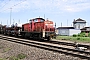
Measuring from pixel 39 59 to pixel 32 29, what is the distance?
11926mm

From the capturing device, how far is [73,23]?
288ft

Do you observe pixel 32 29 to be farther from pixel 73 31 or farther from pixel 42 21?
pixel 73 31

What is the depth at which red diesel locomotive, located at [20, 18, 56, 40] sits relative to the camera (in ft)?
65.6

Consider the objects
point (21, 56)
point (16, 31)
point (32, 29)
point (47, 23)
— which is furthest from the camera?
point (16, 31)

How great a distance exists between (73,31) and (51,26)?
31911 mm

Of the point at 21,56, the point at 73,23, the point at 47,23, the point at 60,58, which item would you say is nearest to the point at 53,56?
the point at 60,58

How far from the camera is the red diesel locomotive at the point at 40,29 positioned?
1998cm

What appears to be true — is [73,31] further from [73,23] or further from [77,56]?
[77,56]

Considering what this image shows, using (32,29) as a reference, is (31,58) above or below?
below

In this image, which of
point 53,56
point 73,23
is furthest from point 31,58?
point 73,23

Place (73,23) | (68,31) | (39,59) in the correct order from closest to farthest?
(39,59) → (68,31) → (73,23)

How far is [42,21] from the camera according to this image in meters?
Answer: 21.8

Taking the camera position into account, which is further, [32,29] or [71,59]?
[32,29]

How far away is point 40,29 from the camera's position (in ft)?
68.3
